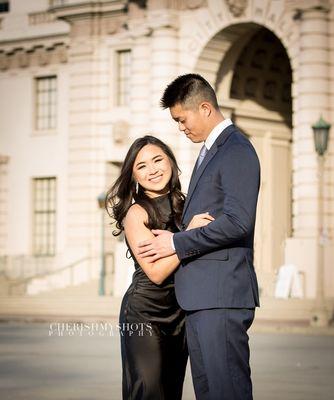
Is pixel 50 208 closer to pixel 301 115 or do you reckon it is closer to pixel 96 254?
pixel 96 254

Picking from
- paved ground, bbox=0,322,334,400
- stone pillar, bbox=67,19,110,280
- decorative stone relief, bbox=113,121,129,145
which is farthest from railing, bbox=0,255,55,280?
paved ground, bbox=0,322,334,400

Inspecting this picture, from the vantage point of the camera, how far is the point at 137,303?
299 inches

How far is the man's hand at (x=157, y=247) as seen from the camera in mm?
6957

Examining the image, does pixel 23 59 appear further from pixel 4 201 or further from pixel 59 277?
pixel 59 277

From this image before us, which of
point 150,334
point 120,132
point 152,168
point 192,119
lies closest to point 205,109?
point 192,119

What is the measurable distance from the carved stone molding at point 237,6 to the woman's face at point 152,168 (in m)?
29.1

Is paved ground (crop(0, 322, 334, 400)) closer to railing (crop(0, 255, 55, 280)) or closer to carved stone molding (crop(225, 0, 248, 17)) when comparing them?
carved stone molding (crop(225, 0, 248, 17))

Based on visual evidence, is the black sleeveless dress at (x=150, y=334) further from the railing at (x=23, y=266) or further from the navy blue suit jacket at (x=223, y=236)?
the railing at (x=23, y=266)

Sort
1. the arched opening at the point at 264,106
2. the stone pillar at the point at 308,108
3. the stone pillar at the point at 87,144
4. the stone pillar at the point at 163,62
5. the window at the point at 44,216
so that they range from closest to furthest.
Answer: the stone pillar at the point at 308,108, the stone pillar at the point at 163,62, the arched opening at the point at 264,106, the stone pillar at the point at 87,144, the window at the point at 44,216

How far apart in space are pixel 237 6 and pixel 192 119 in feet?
97.4

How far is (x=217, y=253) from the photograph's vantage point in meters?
6.85

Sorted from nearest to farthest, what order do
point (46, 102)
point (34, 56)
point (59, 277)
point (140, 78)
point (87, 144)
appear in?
1. point (140, 78)
2. point (59, 277)
3. point (87, 144)
4. point (46, 102)
5. point (34, 56)

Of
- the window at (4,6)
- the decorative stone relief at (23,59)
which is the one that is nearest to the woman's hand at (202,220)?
the decorative stone relief at (23,59)

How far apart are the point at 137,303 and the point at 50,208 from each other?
117 ft
